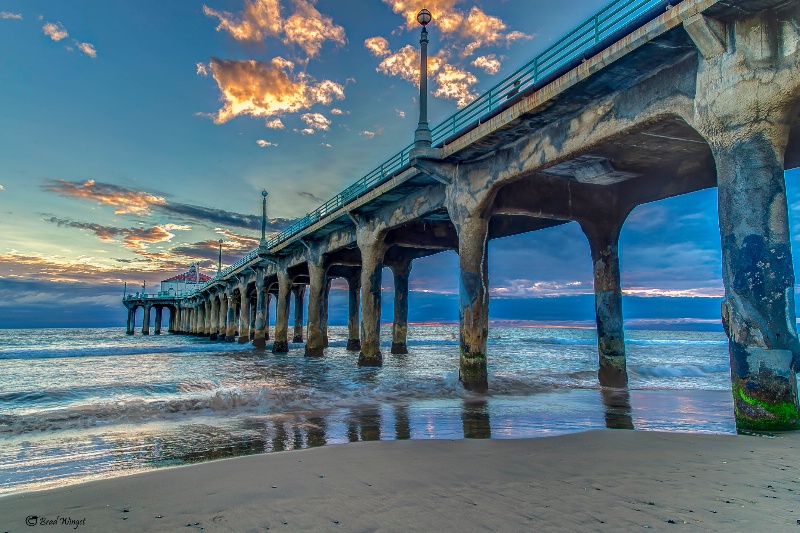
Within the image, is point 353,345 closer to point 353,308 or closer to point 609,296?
point 353,308

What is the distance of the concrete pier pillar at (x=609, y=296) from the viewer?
15.2m

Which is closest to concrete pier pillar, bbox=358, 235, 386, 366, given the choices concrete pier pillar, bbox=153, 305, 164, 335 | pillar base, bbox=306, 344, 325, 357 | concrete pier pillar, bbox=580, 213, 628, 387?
pillar base, bbox=306, 344, 325, 357

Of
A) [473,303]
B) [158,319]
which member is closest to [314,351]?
[473,303]

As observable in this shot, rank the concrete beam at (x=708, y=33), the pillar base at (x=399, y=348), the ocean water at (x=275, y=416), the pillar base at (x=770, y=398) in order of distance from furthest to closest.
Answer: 1. the pillar base at (x=399, y=348)
2. the concrete beam at (x=708, y=33)
3. the ocean water at (x=275, y=416)
4. the pillar base at (x=770, y=398)

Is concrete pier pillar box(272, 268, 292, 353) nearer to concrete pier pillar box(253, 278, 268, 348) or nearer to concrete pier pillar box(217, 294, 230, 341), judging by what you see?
concrete pier pillar box(253, 278, 268, 348)

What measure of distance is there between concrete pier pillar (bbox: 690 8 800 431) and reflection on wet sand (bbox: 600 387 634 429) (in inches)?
76.9

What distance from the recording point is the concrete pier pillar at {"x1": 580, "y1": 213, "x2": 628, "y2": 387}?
1523cm

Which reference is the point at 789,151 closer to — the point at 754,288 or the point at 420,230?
the point at 754,288

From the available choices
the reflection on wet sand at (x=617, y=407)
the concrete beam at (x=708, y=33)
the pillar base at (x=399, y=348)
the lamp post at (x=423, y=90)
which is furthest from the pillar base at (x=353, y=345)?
the concrete beam at (x=708, y=33)

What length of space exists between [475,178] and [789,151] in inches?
291

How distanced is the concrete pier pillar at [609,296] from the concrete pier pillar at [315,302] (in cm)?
1668

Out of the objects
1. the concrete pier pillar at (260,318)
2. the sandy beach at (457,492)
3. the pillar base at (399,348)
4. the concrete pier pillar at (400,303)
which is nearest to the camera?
the sandy beach at (457,492)

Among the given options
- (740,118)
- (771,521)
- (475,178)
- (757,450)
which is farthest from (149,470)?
(475,178)

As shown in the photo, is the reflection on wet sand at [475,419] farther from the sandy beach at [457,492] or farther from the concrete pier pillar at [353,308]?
the concrete pier pillar at [353,308]
